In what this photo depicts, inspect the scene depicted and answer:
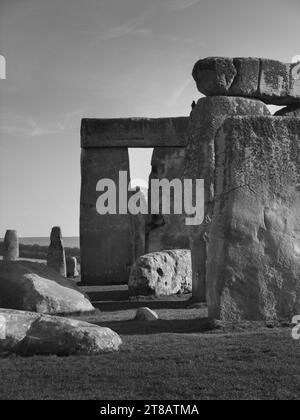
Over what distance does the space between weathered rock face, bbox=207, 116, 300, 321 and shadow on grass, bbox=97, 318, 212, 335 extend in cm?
27

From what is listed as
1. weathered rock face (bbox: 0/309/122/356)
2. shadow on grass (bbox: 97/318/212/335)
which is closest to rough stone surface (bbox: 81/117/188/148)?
shadow on grass (bbox: 97/318/212/335)

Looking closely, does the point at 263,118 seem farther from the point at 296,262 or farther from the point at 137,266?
the point at 137,266

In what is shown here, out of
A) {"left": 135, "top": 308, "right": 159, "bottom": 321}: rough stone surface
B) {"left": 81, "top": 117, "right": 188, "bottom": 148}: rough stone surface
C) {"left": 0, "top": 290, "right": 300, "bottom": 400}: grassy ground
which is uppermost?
{"left": 81, "top": 117, "right": 188, "bottom": 148}: rough stone surface

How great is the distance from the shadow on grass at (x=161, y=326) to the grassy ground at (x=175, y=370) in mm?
160

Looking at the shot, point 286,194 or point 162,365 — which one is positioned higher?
point 286,194

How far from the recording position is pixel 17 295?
312 inches

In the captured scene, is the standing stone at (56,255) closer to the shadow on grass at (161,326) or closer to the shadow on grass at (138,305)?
the shadow on grass at (138,305)

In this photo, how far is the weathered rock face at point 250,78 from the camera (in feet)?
33.9

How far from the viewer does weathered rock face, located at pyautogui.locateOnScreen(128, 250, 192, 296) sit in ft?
34.6

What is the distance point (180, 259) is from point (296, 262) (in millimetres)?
4943

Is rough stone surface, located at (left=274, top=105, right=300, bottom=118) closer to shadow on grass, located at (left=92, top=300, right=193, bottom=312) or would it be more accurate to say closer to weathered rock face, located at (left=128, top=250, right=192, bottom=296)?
weathered rock face, located at (left=128, top=250, right=192, bottom=296)

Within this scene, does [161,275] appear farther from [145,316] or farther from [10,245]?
[10,245]

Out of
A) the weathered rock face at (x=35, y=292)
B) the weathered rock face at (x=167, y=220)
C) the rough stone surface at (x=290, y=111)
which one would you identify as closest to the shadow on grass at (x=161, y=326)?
the weathered rock face at (x=35, y=292)
